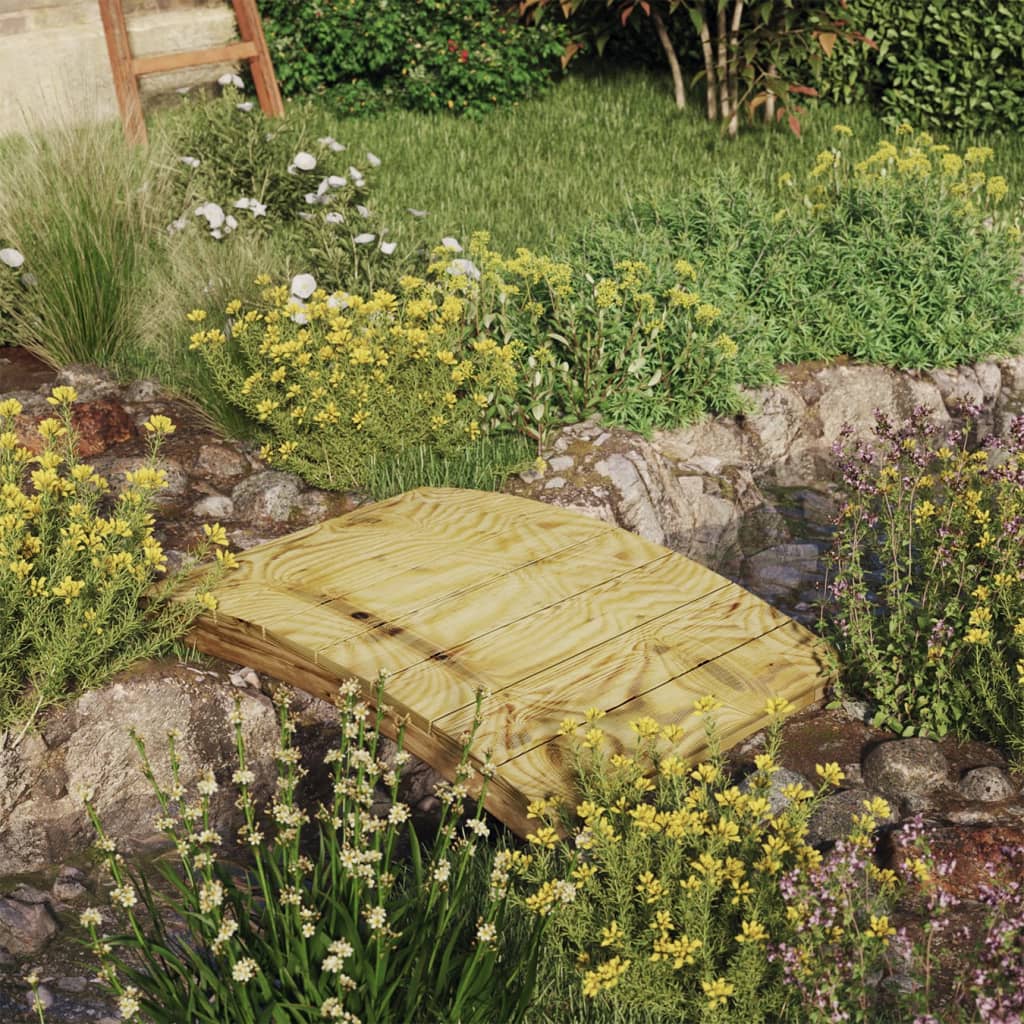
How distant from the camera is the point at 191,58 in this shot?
916 cm

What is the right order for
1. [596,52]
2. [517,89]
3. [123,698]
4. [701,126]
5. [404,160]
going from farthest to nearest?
[596,52] < [517,89] < [701,126] < [404,160] < [123,698]

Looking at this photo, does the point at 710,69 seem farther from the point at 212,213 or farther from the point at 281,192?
the point at 212,213

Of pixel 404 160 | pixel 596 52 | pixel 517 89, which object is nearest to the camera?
pixel 404 160

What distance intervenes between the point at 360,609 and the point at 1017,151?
7.43 meters

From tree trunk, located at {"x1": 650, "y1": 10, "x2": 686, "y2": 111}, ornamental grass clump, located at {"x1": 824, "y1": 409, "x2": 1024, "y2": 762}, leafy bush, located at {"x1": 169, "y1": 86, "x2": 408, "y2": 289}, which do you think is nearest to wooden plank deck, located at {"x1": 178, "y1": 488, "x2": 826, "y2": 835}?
ornamental grass clump, located at {"x1": 824, "y1": 409, "x2": 1024, "y2": 762}

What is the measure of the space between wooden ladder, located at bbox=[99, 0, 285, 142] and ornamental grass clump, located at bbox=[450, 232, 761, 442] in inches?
139

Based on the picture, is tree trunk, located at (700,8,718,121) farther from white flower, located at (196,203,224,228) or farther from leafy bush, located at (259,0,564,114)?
white flower, located at (196,203,224,228)

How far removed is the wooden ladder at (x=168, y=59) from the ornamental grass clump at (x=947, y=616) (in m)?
5.78

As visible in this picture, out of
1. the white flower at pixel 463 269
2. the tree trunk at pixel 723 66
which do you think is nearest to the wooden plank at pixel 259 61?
the tree trunk at pixel 723 66

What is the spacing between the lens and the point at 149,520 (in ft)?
13.9

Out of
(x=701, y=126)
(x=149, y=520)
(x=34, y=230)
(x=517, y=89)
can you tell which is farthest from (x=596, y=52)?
(x=149, y=520)

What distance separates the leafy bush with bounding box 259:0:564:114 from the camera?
1066 cm

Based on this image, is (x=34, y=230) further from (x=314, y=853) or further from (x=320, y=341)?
(x=314, y=853)

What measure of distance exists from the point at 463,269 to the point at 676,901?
11.8 feet
